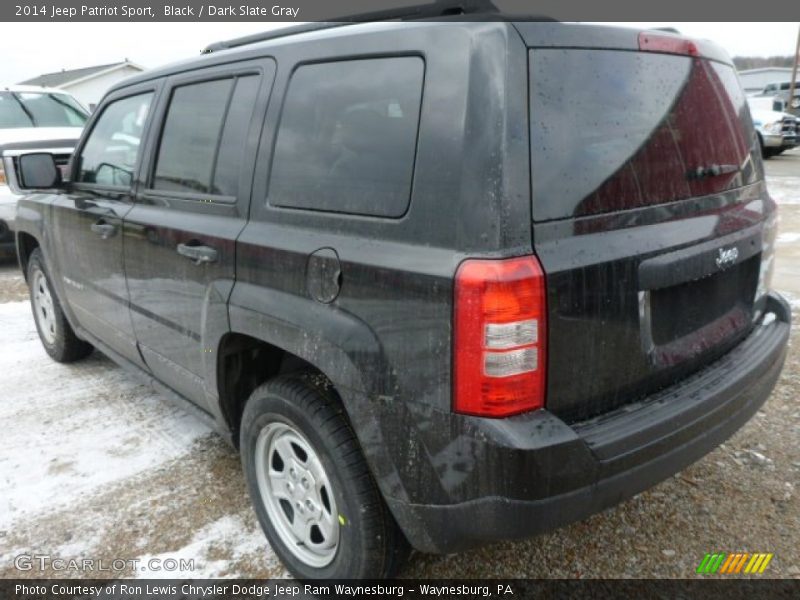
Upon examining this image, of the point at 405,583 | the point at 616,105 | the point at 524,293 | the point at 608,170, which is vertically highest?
the point at 616,105

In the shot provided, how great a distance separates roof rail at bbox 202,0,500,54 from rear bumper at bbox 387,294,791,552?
1.19 m

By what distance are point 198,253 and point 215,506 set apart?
1.14 meters

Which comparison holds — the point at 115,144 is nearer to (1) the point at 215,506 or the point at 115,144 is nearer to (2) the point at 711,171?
(1) the point at 215,506

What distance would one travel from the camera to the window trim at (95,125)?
2967 mm

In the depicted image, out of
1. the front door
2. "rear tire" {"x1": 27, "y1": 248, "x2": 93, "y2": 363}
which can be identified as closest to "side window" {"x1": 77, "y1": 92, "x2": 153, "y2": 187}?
the front door

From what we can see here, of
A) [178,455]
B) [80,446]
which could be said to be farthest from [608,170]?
[80,446]

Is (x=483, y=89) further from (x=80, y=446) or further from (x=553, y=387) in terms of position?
(x=80, y=446)

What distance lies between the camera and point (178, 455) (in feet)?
10.4

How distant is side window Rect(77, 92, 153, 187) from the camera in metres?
3.09

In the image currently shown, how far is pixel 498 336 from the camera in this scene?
5.20 ft

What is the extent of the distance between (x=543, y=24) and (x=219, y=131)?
1.35m

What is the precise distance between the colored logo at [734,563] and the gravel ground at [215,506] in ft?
0.10

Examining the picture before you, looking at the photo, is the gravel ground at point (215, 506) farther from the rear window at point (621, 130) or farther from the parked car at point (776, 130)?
the parked car at point (776, 130)

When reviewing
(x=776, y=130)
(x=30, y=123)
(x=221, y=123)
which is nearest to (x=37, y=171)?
(x=221, y=123)
